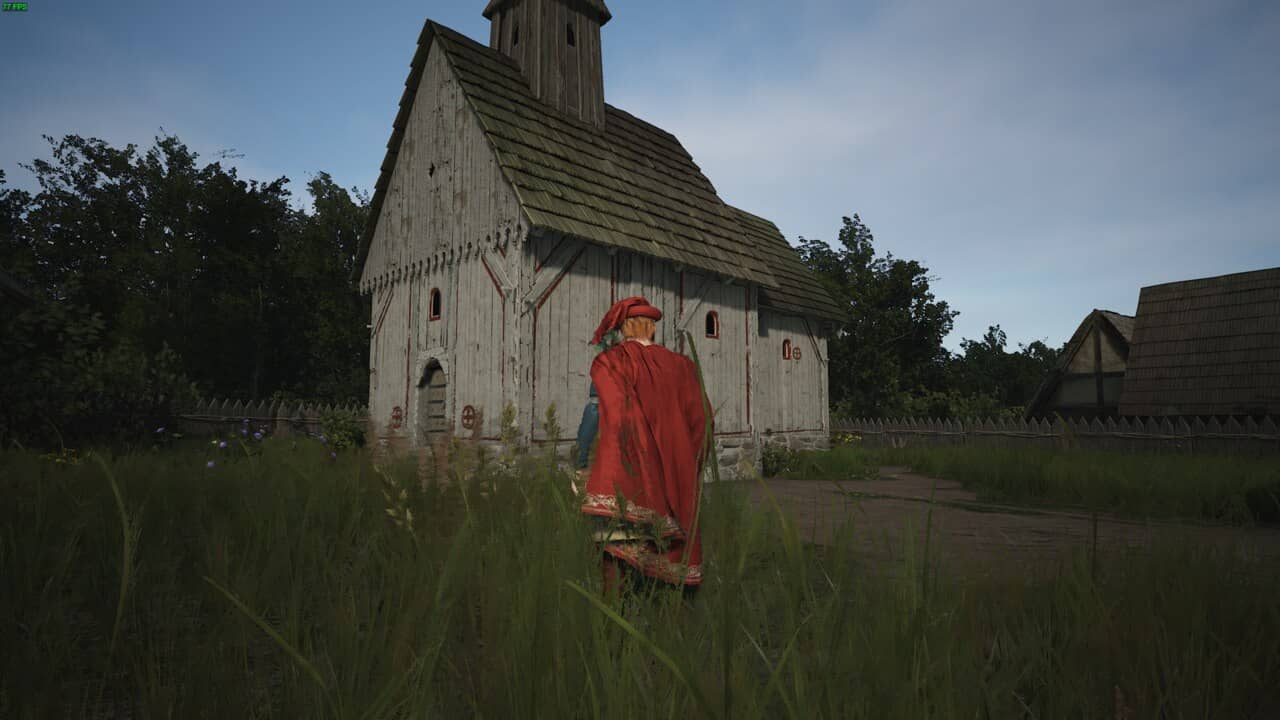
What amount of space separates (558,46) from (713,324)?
5.75m

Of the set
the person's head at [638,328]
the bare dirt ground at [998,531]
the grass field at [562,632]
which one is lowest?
the bare dirt ground at [998,531]

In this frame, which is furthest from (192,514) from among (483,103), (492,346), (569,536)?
(483,103)

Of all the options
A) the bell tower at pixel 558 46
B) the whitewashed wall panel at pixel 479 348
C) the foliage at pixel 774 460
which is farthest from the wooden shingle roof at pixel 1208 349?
the whitewashed wall panel at pixel 479 348

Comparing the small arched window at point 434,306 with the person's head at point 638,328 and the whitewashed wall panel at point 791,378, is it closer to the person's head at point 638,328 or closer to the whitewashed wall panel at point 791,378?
the whitewashed wall panel at point 791,378

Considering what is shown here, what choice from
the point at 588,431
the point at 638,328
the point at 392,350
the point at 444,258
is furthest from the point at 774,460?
the point at 588,431

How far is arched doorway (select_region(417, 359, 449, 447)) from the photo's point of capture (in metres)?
9.91

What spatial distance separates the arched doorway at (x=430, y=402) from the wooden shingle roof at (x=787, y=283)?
711 cm

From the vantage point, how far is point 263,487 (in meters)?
3.69

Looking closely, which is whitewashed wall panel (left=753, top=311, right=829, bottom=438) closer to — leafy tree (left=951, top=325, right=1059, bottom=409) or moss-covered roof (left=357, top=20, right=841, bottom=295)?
moss-covered roof (left=357, top=20, right=841, bottom=295)

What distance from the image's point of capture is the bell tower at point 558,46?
35.9 feet

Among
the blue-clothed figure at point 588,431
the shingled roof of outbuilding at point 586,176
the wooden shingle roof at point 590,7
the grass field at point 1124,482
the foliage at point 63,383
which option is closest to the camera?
the blue-clothed figure at point 588,431

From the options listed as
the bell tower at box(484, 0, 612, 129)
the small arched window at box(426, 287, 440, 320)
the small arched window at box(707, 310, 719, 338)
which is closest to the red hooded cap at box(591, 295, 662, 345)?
the small arched window at box(426, 287, 440, 320)

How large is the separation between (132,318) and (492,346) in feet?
77.4

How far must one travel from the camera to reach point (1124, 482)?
20.9 feet
